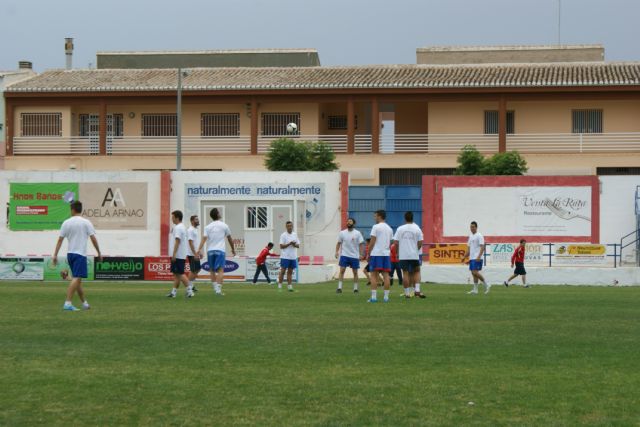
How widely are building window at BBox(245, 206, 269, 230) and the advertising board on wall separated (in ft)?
13.9

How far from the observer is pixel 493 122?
53.7m

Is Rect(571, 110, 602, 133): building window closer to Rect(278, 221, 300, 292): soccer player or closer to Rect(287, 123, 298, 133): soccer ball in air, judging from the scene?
Rect(287, 123, 298, 133): soccer ball in air

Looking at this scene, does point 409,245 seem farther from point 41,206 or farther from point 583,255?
point 41,206

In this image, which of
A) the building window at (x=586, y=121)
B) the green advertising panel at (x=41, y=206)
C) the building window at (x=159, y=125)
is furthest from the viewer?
the building window at (x=159, y=125)

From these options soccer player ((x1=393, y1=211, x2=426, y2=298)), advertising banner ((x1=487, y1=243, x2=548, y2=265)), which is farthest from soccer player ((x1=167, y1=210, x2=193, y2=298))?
advertising banner ((x1=487, y1=243, x2=548, y2=265))

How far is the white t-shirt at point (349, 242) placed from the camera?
86.2ft

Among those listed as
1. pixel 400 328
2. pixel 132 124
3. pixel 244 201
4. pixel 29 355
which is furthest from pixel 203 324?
pixel 132 124

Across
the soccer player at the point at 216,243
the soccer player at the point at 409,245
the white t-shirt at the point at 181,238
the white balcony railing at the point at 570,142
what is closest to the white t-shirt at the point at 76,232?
the white t-shirt at the point at 181,238

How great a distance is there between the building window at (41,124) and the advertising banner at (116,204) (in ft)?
38.9

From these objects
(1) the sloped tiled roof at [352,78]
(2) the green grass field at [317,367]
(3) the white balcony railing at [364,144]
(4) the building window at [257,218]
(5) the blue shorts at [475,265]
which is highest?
(1) the sloped tiled roof at [352,78]

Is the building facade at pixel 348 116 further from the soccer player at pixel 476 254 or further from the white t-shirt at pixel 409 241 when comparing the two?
the white t-shirt at pixel 409 241

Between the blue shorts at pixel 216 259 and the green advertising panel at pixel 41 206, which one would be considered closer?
the blue shorts at pixel 216 259

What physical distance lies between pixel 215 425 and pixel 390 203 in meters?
36.3

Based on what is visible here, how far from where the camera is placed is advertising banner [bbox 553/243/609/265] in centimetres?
3859
